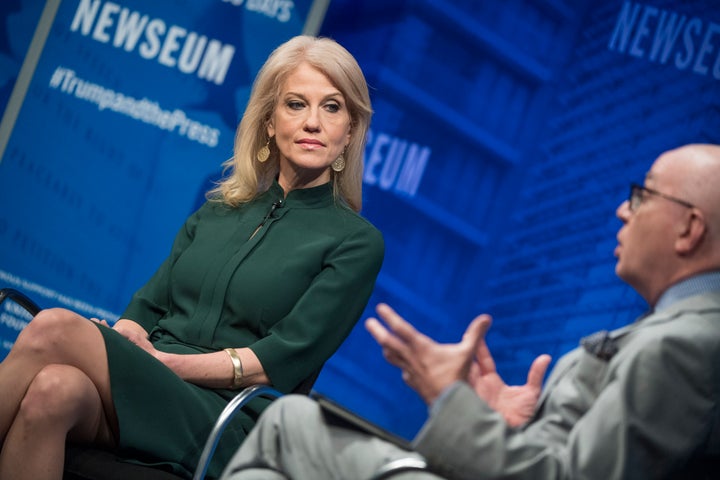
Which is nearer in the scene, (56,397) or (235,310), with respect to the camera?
(56,397)

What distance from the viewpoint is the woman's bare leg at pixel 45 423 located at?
2316 millimetres

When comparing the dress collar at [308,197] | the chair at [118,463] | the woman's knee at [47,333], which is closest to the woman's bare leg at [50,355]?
the woman's knee at [47,333]

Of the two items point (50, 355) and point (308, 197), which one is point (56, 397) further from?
point (308, 197)

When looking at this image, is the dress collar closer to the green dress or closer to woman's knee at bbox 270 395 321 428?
the green dress

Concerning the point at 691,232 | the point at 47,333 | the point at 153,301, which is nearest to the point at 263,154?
the point at 153,301

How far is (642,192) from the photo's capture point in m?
2.00

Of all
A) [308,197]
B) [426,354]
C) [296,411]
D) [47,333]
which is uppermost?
[308,197]

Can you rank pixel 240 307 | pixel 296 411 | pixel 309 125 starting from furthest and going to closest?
1. pixel 309 125
2. pixel 240 307
3. pixel 296 411

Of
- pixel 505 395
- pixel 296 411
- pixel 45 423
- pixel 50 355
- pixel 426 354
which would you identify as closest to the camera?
pixel 426 354

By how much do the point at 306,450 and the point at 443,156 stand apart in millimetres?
3211

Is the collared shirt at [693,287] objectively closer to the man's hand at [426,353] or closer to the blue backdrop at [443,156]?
the man's hand at [426,353]

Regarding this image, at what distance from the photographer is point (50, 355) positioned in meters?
2.46

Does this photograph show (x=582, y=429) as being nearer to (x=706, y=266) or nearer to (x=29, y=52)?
(x=706, y=266)

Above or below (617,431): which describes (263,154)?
above
